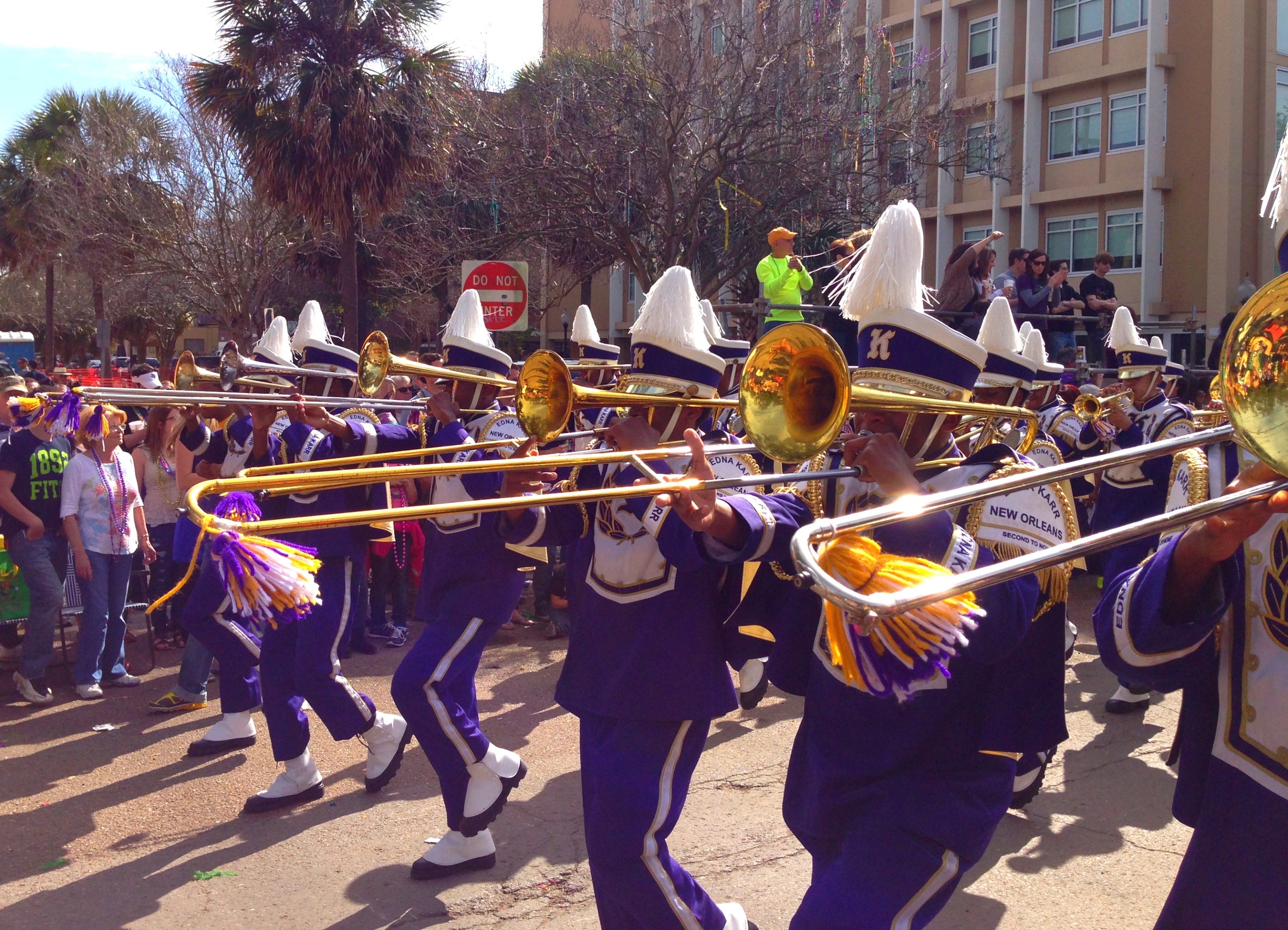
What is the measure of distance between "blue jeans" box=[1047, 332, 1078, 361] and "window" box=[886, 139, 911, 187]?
5.97 meters

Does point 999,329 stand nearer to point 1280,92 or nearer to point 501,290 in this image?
point 501,290

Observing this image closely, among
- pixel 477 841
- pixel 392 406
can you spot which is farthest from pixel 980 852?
pixel 392 406

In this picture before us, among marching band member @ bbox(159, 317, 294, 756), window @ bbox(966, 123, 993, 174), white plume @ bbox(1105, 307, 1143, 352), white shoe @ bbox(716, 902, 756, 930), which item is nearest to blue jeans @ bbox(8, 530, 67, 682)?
marching band member @ bbox(159, 317, 294, 756)

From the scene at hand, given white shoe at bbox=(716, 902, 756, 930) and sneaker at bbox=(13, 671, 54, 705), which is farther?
sneaker at bbox=(13, 671, 54, 705)

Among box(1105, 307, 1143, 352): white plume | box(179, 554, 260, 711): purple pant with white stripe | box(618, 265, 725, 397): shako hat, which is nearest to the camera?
box(618, 265, 725, 397): shako hat

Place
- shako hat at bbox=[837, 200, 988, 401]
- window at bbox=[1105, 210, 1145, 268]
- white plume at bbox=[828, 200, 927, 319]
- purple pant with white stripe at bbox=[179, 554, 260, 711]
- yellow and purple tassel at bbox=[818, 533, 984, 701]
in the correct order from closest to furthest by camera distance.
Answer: yellow and purple tassel at bbox=[818, 533, 984, 701] → shako hat at bbox=[837, 200, 988, 401] → white plume at bbox=[828, 200, 927, 319] → purple pant with white stripe at bbox=[179, 554, 260, 711] → window at bbox=[1105, 210, 1145, 268]

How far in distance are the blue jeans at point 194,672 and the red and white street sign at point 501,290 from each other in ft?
14.5

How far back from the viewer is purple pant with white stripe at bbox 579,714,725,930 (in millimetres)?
3248

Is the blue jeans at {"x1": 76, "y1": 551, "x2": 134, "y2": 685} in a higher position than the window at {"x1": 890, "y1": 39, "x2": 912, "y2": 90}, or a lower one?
lower

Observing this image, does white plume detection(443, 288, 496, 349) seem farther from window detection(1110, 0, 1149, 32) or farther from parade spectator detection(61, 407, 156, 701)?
window detection(1110, 0, 1149, 32)

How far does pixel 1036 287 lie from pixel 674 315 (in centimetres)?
1052

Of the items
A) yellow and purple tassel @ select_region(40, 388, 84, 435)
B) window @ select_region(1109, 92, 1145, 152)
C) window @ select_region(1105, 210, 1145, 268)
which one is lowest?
yellow and purple tassel @ select_region(40, 388, 84, 435)

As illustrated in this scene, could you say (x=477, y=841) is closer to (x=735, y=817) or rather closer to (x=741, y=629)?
(x=735, y=817)

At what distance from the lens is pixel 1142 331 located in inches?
793
